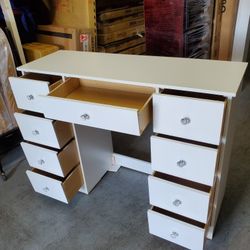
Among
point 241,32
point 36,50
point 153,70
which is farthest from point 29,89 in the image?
point 241,32

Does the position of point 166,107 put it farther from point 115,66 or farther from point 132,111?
point 115,66

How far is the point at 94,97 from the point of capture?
129cm

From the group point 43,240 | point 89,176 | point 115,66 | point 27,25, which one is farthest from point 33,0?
point 43,240

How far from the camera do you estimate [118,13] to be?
2.37m

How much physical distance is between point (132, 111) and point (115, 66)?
1.33 feet

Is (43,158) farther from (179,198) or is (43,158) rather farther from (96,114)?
(179,198)

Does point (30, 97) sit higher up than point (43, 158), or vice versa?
point (30, 97)

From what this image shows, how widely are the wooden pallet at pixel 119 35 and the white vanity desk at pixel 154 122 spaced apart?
854 mm

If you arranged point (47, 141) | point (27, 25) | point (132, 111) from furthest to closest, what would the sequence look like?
point (27, 25) < point (47, 141) < point (132, 111)

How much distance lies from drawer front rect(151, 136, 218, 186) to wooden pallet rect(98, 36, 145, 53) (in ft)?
5.00

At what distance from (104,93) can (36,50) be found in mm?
911

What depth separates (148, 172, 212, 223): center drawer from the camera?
3.54 ft

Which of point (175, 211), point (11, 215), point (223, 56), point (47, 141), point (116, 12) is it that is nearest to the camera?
point (175, 211)

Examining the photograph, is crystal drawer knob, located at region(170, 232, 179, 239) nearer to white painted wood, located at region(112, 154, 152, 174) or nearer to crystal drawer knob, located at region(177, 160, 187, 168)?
crystal drawer knob, located at region(177, 160, 187, 168)
